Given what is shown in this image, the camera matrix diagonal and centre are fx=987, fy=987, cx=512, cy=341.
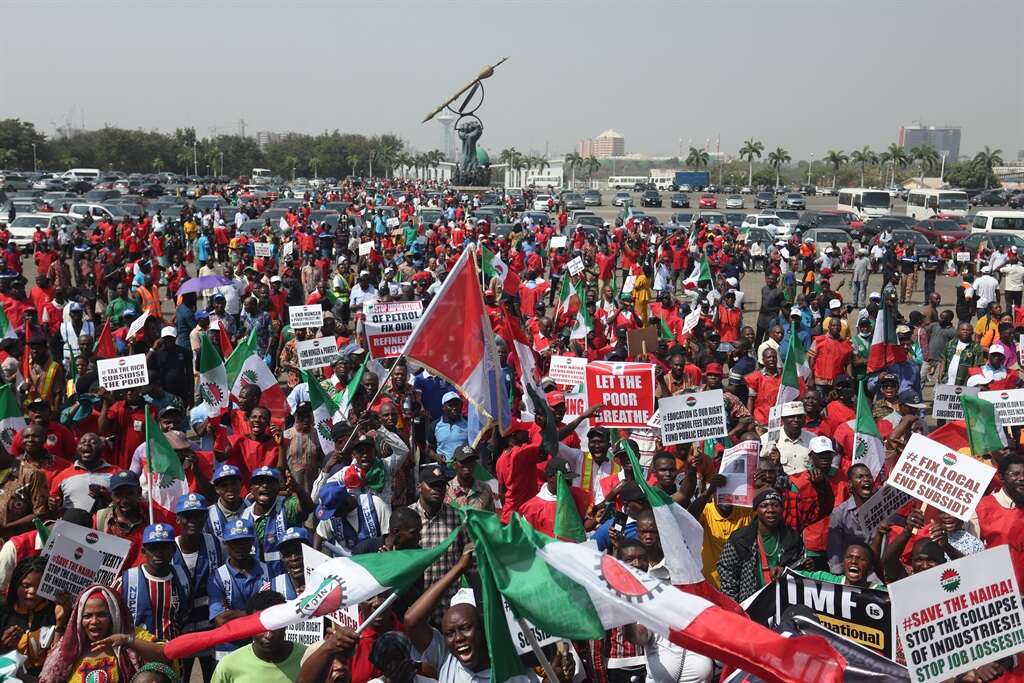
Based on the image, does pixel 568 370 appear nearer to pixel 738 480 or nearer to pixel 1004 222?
pixel 738 480

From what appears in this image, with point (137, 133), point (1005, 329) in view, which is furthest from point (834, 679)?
point (137, 133)

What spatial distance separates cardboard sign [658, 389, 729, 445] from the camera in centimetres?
735

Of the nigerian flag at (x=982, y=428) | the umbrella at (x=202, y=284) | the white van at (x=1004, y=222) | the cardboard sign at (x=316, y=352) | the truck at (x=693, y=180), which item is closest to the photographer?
the nigerian flag at (x=982, y=428)

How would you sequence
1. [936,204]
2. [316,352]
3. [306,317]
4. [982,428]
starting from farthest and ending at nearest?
[936,204]
[306,317]
[316,352]
[982,428]

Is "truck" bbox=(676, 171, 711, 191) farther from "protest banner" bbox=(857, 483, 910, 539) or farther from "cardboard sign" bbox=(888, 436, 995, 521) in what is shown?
"cardboard sign" bbox=(888, 436, 995, 521)

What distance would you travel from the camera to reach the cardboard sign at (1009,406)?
8039mm

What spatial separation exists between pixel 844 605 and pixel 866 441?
2897 millimetres

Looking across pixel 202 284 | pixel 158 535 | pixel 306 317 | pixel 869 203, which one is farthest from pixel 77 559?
pixel 869 203

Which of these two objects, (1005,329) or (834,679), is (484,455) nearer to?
(834,679)

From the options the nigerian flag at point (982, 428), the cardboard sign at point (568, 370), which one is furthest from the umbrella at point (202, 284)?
the nigerian flag at point (982, 428)

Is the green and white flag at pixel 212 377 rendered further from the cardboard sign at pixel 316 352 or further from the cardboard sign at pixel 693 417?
the cardboard sign at pixel 693 417

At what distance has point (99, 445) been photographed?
6.61 meters

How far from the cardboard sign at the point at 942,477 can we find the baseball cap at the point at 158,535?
4245 mm

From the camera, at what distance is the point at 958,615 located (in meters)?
4.31
